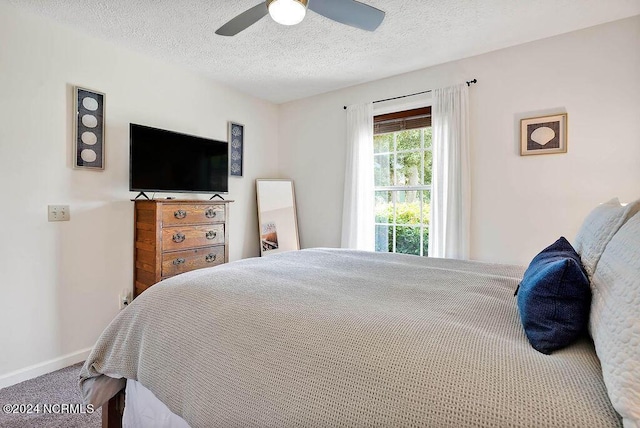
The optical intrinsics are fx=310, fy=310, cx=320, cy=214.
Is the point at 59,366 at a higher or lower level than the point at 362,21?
lower

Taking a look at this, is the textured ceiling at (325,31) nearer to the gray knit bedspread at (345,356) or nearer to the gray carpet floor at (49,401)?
the gray knit bedspread at (345,356)

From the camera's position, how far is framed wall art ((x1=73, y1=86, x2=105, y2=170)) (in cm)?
235

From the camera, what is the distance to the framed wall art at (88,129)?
2.35 meters

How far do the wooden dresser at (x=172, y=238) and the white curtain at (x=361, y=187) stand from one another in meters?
1.40

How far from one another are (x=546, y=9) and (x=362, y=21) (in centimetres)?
135

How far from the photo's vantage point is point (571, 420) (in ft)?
1.88

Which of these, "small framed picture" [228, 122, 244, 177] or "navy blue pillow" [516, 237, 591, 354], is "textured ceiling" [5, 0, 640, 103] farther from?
"navy blue pillow" [516, 237, 591, 354]

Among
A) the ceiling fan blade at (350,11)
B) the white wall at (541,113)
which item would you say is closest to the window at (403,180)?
the white wall at (541,113)

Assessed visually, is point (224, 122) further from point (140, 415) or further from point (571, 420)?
point (571, 420)

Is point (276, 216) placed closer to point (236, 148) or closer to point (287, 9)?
point (236, 148)

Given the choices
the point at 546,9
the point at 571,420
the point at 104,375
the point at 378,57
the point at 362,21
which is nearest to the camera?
the point at 571,420

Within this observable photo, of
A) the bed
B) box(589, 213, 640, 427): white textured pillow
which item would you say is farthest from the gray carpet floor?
box(589, 213, 640, 427): white textured pillow

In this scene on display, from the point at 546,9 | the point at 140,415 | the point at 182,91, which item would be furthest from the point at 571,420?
the point at 182,91

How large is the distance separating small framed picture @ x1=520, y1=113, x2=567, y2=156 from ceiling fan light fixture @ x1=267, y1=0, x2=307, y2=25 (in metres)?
2.08
